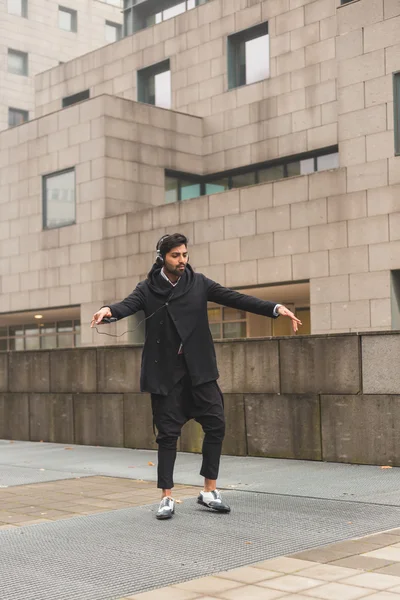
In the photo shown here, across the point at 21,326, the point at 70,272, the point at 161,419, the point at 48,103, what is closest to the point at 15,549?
the point at 161,419

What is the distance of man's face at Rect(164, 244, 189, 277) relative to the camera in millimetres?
6148

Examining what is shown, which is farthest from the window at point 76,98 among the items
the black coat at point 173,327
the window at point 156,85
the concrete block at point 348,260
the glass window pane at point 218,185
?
the black coat at point 173,327

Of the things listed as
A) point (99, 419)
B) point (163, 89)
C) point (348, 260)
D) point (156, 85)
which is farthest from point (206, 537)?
point (156, 85)

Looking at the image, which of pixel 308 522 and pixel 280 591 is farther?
pixel 308 522

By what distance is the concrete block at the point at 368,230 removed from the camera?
845 inches

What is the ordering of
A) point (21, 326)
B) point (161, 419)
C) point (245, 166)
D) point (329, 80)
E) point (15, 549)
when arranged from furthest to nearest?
point (21, 326)
point (245, 166)
point (329, 80)
point (161, 419)
point (15, 549)

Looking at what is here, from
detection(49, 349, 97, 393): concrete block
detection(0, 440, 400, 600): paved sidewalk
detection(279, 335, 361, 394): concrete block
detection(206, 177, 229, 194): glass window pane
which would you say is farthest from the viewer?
detection(206, 177, 229, 194): glass window pane

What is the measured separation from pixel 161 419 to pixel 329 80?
2193 centimetres

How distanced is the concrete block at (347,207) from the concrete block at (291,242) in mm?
890

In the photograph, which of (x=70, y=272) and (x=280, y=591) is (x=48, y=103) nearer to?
(x=70, y=272)

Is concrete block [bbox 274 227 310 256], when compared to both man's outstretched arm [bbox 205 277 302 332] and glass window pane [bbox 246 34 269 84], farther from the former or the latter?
man's outstretched arm [bbox 205 277 302 332]

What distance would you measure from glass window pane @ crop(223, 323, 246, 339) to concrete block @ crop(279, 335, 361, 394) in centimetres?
1917

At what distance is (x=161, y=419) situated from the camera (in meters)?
6.26

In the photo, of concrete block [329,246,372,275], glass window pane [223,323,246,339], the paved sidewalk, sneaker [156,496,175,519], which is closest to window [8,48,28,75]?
glass window pane [223,323,246,339]
